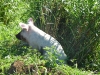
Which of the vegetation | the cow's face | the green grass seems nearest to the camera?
the green grass

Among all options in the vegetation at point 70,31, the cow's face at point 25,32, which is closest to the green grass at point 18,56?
the vegetation at point 70,31

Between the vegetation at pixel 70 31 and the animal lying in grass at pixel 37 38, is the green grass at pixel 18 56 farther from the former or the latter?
the animal lying in grass at pixel 37 38

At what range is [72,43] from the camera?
6.83 metres

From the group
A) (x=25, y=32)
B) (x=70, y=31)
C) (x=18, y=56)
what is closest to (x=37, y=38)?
(x=25, y=32)

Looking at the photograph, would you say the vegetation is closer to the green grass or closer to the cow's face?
the green grass

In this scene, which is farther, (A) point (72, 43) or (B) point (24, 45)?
(B) point (24, 45)

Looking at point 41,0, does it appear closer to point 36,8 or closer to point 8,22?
point 36,8

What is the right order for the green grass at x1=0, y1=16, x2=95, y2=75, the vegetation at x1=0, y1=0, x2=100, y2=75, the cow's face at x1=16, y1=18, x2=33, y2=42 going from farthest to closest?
the cow's face at x1=16, y1=18, x2=33, y2=42
the vegetation at x1=0, y1=0, x2=100, y2=75
the green grass at x1=0, y1=16, x2=95, y2=75

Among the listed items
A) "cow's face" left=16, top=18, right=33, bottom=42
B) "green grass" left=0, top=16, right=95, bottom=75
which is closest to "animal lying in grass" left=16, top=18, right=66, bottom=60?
"cow's face" left=16, top=18, right=33, bottom=42

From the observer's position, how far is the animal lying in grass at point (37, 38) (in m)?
6.60

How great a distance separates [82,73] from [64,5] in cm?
180

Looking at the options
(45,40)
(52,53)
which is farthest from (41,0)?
(52,53)

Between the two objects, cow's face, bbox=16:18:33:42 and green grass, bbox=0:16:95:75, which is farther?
cow's face, bbox=16:18:33:42

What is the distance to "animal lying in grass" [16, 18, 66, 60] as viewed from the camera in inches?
260
